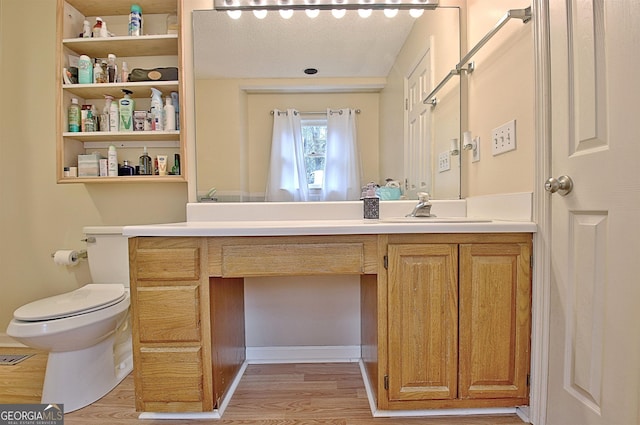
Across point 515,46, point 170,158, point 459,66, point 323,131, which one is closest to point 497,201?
point 515,46

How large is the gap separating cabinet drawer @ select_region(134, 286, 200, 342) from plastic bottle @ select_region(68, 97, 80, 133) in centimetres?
111

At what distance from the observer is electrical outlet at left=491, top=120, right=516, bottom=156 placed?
1.31 m

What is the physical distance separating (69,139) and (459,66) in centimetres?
205

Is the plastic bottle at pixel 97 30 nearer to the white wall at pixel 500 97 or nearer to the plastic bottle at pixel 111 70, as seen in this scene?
the plastic bottle at pixel 111 70

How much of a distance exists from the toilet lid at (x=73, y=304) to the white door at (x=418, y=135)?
1.50m

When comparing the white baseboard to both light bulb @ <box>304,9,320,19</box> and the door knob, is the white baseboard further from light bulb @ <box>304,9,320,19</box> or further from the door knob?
light bulb @ <box>304,9,320,19</box>

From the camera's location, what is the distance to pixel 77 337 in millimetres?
1342

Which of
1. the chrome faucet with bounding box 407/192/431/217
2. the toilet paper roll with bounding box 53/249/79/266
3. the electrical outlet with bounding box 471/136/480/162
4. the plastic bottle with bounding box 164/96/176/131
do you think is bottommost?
the toilet paper roll with bounding box 53/249/79/266

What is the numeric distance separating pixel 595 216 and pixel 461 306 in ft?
1.62

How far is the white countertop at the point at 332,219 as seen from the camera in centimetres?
118

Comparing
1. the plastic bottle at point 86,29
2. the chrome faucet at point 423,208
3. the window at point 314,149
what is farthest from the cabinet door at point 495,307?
the plastic bottle at point 86,29

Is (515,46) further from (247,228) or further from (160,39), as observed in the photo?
(160,39)

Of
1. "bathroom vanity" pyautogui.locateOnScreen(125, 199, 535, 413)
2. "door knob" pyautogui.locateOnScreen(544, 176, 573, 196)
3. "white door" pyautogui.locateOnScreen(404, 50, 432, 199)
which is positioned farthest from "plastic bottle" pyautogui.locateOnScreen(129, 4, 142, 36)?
"door knob" pyautogui.locateOnScreen(544, 176, 573, 196)

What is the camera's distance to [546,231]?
1.16 m
